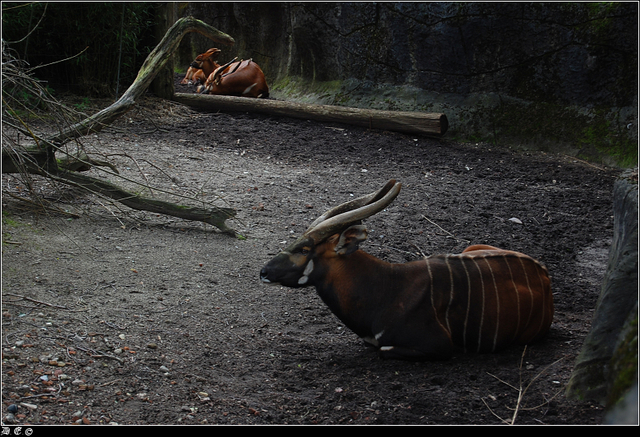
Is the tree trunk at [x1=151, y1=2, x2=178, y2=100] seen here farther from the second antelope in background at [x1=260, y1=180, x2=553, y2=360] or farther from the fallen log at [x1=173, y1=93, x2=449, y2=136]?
the second antelope in background at [x1=260, y1=180, x2=553, y2=360]

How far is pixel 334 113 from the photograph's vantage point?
9.37 meters

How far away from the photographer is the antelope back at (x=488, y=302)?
138 inches

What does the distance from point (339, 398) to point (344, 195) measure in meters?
3.70

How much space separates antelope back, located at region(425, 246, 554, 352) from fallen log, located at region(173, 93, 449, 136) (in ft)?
17.6

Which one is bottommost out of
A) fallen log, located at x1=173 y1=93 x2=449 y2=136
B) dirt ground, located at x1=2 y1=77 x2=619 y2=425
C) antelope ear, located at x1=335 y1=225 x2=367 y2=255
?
dirt ground, located at x1=2 y1=77 x2=619 y2=425

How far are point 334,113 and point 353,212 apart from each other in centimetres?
607

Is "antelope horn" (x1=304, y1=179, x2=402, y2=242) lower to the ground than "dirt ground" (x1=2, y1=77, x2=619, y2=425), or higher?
higher

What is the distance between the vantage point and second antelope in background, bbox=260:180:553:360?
3.48m

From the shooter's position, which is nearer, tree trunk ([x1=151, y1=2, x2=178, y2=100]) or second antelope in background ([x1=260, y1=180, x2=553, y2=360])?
second antelope in background ([x1=260, y1=180, x2=553, y2=360])

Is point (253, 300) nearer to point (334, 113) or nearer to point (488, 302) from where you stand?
point (488, 302)

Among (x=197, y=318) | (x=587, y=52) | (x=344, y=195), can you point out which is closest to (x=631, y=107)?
(x=587, y=52)

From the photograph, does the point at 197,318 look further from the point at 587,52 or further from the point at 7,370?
the point at 587,52

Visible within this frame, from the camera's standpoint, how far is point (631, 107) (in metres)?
7.78

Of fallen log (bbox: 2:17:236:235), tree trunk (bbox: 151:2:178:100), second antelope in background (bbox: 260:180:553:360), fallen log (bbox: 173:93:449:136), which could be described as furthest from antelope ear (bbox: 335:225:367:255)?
tree trunk (bbox: 151:2:178:100)
